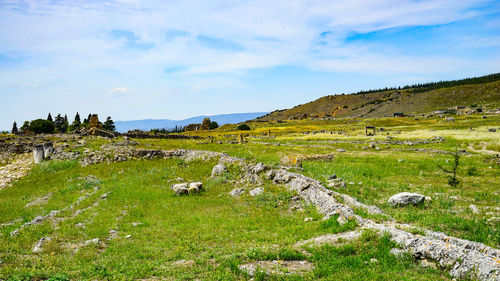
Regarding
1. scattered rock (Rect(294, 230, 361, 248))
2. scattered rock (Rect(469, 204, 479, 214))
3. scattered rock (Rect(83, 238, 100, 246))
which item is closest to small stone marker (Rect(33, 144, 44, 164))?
scattered rock (Rect(83, 238, 100, 246))

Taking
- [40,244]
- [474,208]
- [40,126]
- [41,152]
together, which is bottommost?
[474,208]

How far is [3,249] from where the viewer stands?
39.3 feet

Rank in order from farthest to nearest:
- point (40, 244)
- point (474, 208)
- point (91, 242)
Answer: point (474, 208), point (91, 242), point (40, 244)

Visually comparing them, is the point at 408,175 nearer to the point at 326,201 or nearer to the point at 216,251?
the point at 326,201

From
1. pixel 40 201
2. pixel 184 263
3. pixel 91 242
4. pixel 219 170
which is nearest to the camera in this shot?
pixel 184 263

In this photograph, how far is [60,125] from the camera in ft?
413

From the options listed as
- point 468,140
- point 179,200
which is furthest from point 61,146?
point 468,140

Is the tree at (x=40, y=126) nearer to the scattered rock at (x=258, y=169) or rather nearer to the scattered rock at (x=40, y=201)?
the scattered rock at (x=40, y=201)

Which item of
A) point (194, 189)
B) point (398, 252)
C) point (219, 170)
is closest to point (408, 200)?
Result: point (398, 252)

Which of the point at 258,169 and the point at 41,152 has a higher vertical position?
the point at 41,152

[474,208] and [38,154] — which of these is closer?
[474,208]

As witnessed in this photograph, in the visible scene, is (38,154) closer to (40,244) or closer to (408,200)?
(40,244)

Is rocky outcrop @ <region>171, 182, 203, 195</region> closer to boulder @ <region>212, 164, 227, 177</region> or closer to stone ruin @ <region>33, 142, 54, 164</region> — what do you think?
boulder @ <region>212, 164, 227, 177</region>

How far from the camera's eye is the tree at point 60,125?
4618 inches
